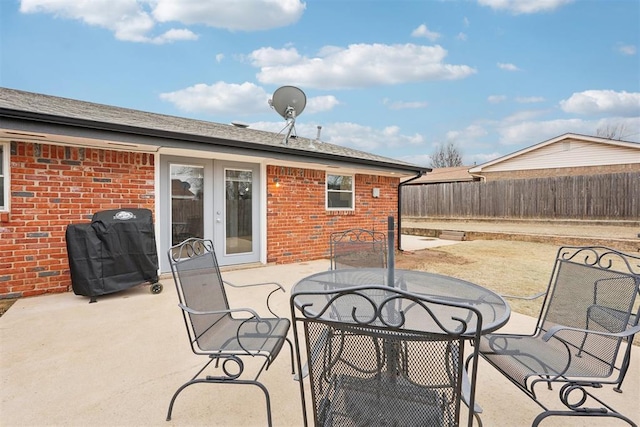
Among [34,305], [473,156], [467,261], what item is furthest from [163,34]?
[473,156]

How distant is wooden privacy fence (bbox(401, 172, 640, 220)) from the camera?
38.8 ft

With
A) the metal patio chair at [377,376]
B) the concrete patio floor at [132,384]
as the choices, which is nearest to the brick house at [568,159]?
the concrete patio floor at [132,384]

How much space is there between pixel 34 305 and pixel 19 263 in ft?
2.66

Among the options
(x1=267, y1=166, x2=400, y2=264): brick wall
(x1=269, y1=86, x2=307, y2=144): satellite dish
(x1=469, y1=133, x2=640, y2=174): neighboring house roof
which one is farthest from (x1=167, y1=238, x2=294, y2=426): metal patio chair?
(x1=469, y1=133, x2=640, y2=174): neighboring house roof

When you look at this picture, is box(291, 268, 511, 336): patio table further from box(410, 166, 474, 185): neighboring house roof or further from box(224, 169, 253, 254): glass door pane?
box(410, 166, 474, 185): neighboring house roof

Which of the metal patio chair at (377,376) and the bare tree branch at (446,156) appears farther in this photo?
the bare tree branch at (446,156)

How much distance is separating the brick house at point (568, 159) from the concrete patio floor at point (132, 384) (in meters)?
15.3

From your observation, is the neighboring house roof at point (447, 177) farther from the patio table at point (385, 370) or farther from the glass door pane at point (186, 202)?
the patio table at point (385, 370)

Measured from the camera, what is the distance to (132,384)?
242cm

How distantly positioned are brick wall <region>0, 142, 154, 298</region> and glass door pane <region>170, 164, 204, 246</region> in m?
0.86

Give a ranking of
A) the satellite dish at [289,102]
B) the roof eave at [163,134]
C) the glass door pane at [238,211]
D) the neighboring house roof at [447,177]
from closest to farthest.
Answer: the roof eave at [163,134] → the glass door pane at [238,211] → the satellite dish at [289,102] → the neighboring house roof at [447,177]

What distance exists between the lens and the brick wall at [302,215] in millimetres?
7219

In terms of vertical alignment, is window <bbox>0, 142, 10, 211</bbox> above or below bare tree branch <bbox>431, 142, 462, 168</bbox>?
below

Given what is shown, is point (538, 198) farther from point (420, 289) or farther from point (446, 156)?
point (446, 156)
